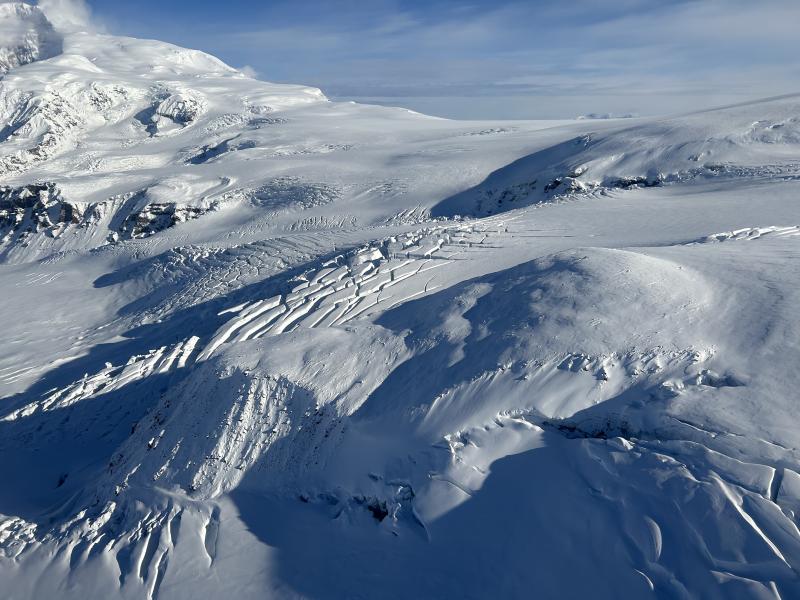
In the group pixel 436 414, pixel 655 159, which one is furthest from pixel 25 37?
pixel 436 414

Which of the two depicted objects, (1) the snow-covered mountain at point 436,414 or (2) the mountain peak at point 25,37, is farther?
(2) the mountain peak at point 25,37

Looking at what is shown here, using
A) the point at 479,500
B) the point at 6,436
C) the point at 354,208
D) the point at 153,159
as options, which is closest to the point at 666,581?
the point at 479,500

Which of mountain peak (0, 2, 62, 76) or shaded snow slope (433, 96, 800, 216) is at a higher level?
mountain peak (0, 2, 62, 76)

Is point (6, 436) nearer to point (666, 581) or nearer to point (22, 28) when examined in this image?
point (666, 581)

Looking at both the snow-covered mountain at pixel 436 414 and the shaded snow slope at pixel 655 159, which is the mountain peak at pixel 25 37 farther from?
the snow-covered mountain at pixel 436 414

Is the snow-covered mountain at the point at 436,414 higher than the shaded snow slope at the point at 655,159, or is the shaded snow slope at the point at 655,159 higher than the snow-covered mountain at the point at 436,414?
the shaded snow slope at the point at 655,159

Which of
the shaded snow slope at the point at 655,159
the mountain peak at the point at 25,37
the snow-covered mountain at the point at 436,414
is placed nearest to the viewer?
the snow-covered mountain at the point at 436,414

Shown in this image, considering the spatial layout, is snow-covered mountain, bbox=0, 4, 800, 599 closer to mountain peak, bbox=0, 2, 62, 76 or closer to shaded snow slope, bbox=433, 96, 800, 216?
shaded snow slope, bbox=433, 96, 800, 216

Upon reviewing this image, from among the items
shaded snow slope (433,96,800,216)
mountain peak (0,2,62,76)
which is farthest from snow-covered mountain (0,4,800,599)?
mountain peak (0,2,62,76)

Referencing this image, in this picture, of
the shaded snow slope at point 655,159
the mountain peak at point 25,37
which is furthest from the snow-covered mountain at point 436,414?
the mountain peak at point 25,37
